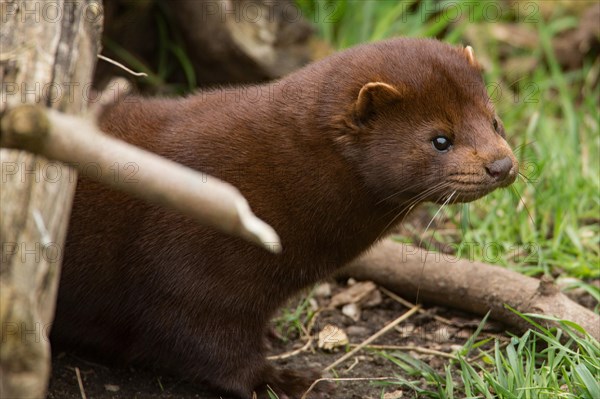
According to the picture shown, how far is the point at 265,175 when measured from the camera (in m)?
4.41

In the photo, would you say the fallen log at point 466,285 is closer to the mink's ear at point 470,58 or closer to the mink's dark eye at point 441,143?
the mink's dark eye at point 441,143

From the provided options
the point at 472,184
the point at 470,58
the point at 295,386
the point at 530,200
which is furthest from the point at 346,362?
the point at 530,200

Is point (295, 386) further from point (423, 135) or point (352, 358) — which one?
point (423, 135)

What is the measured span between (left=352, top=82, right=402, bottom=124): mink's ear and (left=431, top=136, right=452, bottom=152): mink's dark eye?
0.26 m

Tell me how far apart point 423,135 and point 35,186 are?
1927mm

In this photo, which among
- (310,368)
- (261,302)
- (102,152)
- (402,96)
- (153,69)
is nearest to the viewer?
(102,152)

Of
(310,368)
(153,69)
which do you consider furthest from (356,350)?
(153,69)

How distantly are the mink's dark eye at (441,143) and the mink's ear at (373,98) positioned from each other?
261mm

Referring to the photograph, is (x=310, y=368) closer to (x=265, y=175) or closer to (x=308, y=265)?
(x=308, y=265)

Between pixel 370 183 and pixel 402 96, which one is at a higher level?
pixel 402 96

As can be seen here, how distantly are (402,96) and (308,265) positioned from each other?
0.96m

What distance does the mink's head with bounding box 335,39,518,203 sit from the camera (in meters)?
4.21

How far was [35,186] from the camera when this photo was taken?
2.96 m

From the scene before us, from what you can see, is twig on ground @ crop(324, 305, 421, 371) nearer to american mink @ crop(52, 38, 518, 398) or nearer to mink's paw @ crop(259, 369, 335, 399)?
mink's paw @ crop(259, 369, 335, 399)
